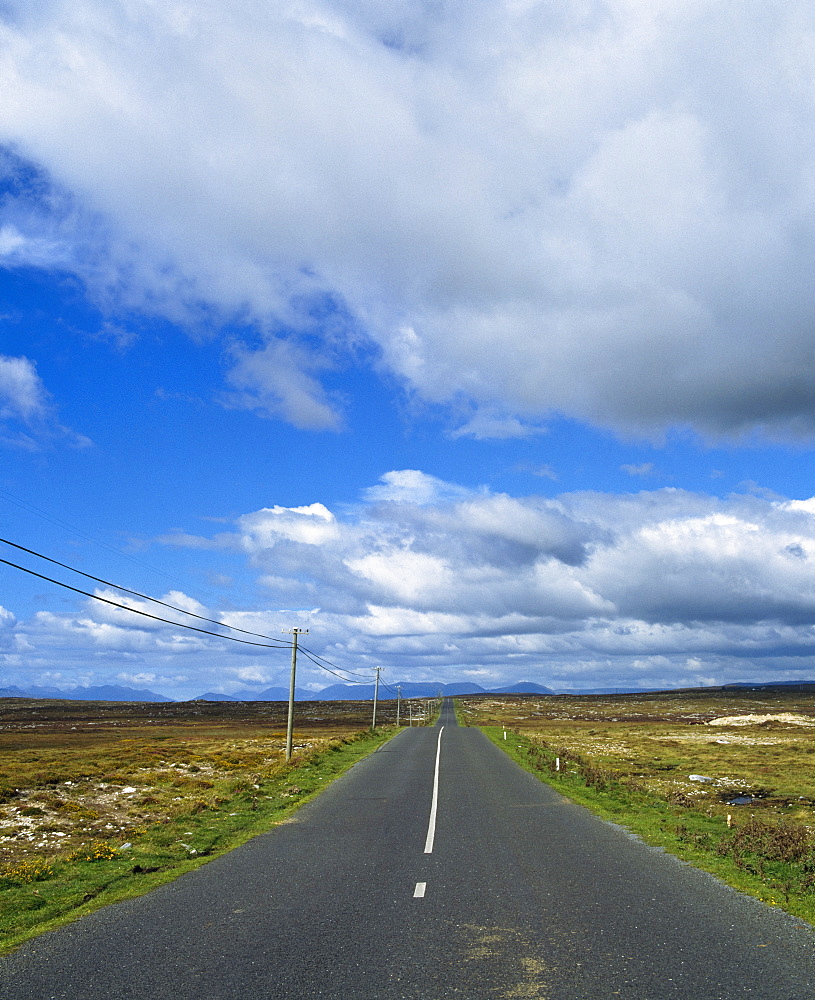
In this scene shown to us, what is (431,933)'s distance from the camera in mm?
9500

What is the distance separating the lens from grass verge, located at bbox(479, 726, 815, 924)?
38.9 ft

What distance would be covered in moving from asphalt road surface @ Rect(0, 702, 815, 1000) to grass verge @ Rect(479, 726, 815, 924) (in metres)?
0.62

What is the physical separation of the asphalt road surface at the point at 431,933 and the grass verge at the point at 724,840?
2.05 feet

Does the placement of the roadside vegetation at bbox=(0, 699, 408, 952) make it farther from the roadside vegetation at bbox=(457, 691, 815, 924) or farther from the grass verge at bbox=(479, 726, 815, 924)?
the roadside vegetation at bbox=(457, 691, 815, 924)

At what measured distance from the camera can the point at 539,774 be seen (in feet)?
107

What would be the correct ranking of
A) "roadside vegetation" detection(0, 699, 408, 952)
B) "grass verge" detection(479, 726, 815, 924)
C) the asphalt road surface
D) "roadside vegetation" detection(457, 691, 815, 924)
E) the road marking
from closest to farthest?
the asphalt road surface → "grass verge" detection(479, 726, 815, 924) → "roadside vegetation" detection(0, 699, 408, 952) → "roadside vegetation" detection(457, 691, 815, 924) → the road marking

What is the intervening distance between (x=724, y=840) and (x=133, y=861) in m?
13.8

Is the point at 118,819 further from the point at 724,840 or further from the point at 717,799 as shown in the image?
the point at 717,799

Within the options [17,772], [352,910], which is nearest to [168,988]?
[352,910]

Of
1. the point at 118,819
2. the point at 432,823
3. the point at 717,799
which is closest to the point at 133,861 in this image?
the point at 432,823

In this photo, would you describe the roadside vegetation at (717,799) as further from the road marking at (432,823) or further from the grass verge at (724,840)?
the road marking at (432,823)

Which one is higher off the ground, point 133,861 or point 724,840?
point 724,840

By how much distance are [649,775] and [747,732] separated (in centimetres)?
5641

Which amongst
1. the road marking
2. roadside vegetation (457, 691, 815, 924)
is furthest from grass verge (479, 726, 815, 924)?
the road marking
